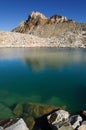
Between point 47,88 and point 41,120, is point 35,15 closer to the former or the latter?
point 47,88

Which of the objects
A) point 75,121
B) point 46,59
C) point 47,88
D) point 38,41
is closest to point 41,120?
point 75,121

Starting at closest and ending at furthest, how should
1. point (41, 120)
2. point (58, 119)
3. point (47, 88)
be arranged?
point (58, 119) < point (41, 120) < point (47, 88)

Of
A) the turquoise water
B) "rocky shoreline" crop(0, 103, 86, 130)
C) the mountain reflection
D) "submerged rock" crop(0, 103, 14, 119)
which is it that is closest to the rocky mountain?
the mountain reflection

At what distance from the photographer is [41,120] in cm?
1553

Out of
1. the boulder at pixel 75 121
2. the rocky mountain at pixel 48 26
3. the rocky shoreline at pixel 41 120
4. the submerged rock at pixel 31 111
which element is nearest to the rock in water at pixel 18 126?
the rocky shoreline at pixel 41 120

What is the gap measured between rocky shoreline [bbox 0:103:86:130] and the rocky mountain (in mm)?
131159

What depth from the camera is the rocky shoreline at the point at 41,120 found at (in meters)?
13.5

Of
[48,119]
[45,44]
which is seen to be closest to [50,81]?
[48,119]

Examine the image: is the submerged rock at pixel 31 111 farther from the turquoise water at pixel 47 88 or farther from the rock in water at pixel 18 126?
the turquoise water at pixel 47 88

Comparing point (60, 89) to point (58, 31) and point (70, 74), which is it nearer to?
point (70, 74)

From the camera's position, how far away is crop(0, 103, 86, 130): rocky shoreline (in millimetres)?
13484

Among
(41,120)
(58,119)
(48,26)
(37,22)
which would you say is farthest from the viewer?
(37,22)

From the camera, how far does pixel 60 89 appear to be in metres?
24.5

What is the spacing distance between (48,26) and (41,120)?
154206mm
